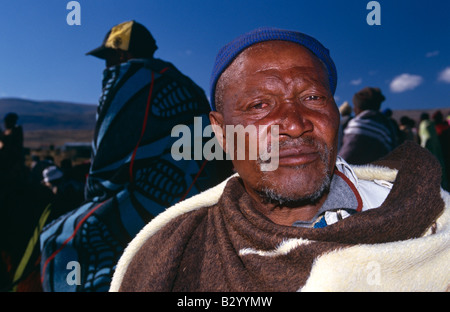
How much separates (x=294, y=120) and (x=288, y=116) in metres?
0.03

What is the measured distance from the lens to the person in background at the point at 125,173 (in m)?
2.03

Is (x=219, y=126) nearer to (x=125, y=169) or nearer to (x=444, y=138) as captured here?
(x=125, y=169)

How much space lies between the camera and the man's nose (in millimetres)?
1210

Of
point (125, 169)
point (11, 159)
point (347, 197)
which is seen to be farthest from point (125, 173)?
point (11, 159)

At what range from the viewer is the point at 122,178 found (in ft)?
6.88

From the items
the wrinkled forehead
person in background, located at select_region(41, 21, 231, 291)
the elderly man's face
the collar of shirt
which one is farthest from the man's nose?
person in background, located at select_region(41, 21, 231, 291)

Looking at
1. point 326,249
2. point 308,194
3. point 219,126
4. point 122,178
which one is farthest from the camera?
point 122,178

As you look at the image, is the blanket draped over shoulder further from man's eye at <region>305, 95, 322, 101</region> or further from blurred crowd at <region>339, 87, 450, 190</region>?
blurred crowd at <region>339, 87, 450, 190</region>

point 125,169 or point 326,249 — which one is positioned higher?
point 125,169

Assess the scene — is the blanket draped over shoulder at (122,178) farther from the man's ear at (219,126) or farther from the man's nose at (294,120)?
the man's nose at (294,120)

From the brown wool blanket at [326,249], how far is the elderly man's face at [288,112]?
17 cm

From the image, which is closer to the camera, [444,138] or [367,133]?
[367,133]
